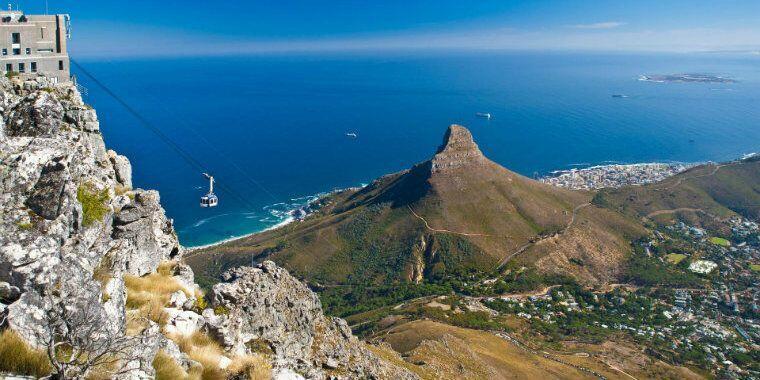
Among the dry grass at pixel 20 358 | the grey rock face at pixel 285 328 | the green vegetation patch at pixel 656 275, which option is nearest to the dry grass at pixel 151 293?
the grey rock face at pixel 285 328

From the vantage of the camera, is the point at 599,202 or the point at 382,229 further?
the point at 599,202

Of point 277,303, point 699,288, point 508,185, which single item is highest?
point 277,303

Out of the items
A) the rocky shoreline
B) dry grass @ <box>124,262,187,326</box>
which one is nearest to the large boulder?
dry grass @ <box>124,262,187,326</box>

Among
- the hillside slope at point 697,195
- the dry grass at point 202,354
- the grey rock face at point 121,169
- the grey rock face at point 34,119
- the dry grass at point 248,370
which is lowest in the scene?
the hillside slope at point 697,195

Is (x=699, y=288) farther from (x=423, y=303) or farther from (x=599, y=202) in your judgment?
(x=423, y=303)

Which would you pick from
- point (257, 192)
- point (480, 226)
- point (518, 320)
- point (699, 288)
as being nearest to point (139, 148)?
point (257, 192)

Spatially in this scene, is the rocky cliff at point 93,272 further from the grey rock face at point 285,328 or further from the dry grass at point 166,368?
the dry grass at point 166,368
